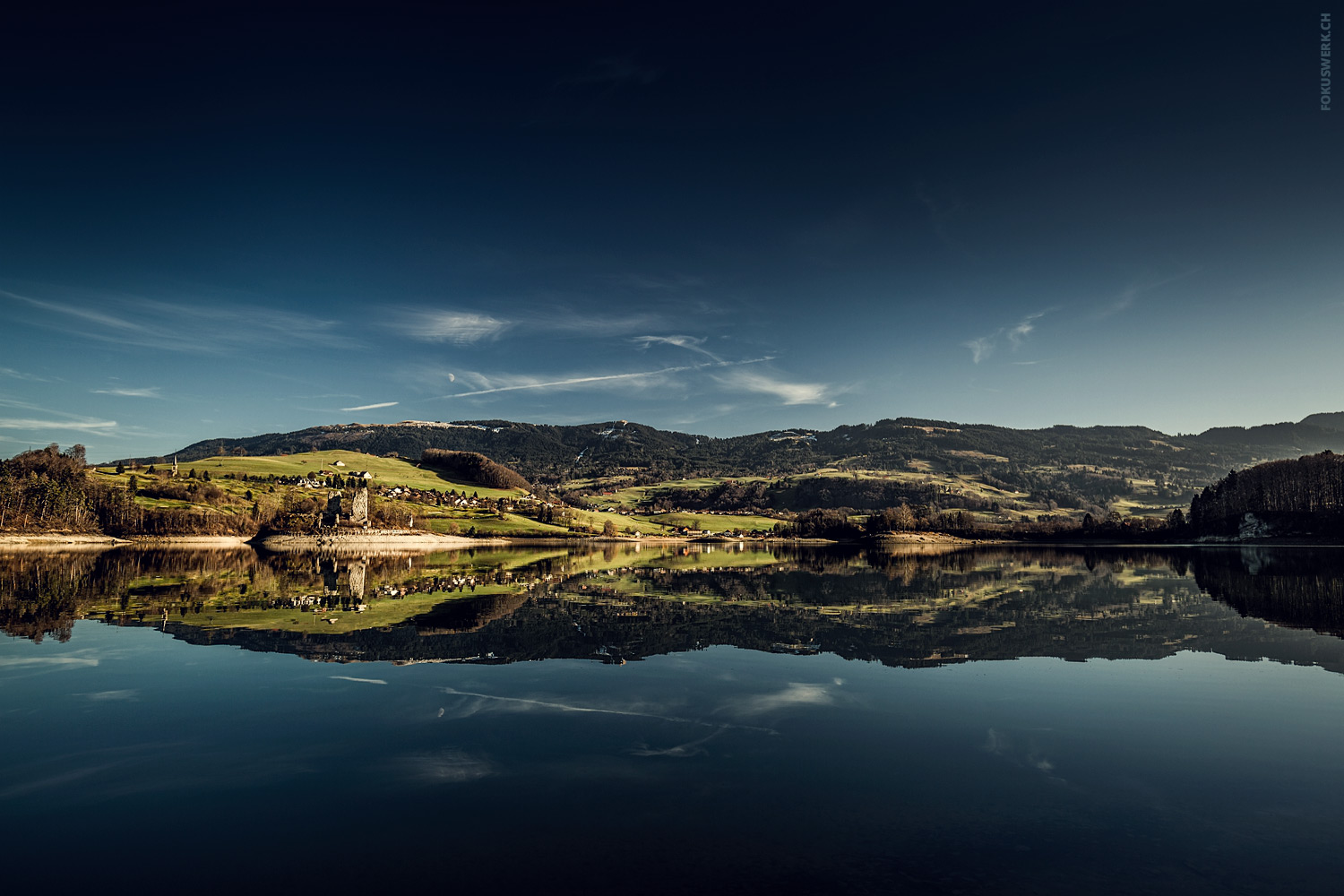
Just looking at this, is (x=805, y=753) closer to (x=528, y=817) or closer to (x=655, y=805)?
(x=655, y=805)

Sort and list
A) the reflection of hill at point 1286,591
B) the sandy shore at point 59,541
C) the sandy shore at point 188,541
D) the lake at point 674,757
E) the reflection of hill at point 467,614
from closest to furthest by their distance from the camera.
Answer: the lake at point 674,757 → the reflection of hill at point 467,614 → the reflection of hill at point 1286,591 → the sandy shore at point 59,541 → the sandy shore at point 188,541

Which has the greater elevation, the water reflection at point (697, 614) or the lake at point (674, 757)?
the lake at point (674, 757)

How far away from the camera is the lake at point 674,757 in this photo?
301 inches

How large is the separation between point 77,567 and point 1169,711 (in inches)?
3025

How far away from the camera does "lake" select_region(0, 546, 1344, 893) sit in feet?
25.1

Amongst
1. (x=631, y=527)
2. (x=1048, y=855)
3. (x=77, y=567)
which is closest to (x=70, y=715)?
(x=1048, y=855)

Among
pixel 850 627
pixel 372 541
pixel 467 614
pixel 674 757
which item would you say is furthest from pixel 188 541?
pixel 674 757

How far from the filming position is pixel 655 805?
9250 millimetres

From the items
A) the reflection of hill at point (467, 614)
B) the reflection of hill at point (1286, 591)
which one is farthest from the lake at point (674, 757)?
the reflection of hill at point (1286, 591)

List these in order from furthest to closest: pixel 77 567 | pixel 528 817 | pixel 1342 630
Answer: pixel 77 567 → pixel 1342 630 → pixel 528 817

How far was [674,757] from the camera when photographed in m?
11.4

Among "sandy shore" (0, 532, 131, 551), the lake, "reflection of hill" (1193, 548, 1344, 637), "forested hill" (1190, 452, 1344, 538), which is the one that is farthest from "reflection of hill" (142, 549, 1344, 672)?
"forested hill" (1190, 452, 1344, 538)

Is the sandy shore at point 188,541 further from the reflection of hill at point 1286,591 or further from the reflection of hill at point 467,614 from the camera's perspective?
the reflection of hill at point 1286,591

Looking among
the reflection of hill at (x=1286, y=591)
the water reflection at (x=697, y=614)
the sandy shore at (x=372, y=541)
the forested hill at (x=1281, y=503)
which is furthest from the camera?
the forested hill at (x=1281, y=503)
